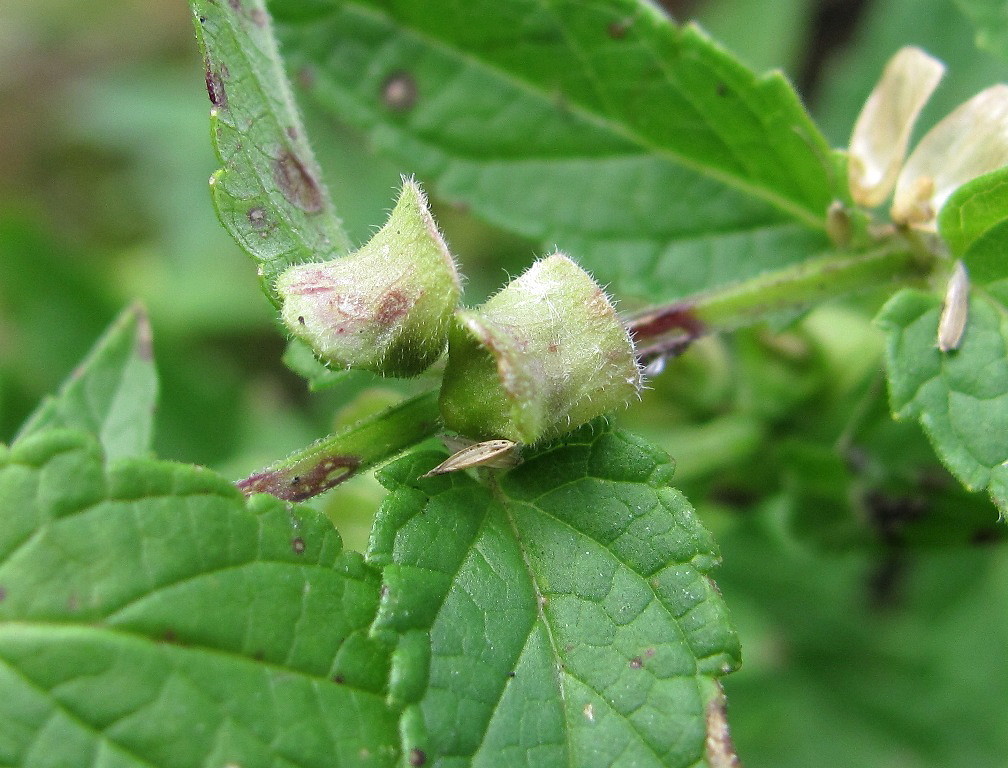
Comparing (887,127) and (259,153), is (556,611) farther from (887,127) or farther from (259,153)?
(887,127)

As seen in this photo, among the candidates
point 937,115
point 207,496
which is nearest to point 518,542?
point 207,496

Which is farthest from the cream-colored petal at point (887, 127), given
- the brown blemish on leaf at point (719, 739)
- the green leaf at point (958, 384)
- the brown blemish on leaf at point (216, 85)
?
the brown blemish on leaf at point (216, 85)

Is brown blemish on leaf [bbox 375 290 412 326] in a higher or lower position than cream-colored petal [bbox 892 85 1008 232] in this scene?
lower

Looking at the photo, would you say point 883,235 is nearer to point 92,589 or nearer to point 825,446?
point 825,446

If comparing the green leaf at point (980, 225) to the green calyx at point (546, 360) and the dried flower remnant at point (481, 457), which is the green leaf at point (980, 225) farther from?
the dried flower remnant at point (481, 457)

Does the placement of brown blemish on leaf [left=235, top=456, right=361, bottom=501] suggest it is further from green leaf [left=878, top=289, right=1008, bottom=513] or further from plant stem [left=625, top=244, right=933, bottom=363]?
green leaf [left=878, top=289, right=1008, bottom=513]

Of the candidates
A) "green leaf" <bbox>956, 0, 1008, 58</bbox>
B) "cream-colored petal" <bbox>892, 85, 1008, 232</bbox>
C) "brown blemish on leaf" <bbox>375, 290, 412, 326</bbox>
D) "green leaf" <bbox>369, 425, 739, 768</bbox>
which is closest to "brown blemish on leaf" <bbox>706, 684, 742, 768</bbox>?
"green leaf" <bbox>369, 425, 739, 768</bbox>
